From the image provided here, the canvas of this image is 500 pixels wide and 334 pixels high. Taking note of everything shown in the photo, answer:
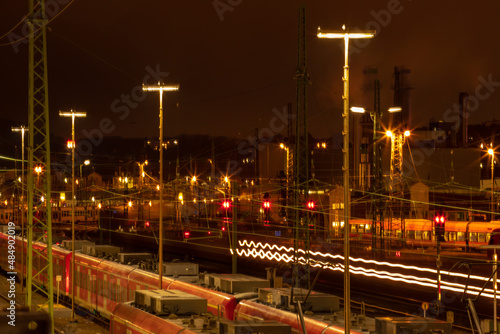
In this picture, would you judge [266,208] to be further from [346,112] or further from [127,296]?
[346,112]

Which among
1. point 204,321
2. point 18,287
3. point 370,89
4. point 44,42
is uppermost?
point 370,89

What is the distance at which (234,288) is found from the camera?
745 inches

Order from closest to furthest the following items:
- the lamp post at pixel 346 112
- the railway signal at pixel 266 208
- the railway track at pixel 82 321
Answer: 1. the lamp post at pixel 346 112
2. the railway track at pixel 82 321
3. the railway signal at pixel 266 208

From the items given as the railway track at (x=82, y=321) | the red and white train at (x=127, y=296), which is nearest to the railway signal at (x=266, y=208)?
the red and white train at (x=127, y=296)

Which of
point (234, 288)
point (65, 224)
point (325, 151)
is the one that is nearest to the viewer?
point (234, 288)

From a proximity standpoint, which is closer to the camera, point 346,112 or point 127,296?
point 346,112

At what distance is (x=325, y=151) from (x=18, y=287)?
168ft

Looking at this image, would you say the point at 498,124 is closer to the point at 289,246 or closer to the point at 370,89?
the point at 370,89

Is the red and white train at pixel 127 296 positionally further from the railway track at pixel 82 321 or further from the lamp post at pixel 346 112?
the lamp post at pixel 346 112

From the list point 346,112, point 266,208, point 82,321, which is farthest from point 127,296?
point 266,208

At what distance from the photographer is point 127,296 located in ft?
81.8

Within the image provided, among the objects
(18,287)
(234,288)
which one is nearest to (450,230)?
(18,287)

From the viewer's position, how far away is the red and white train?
1579 centimetres

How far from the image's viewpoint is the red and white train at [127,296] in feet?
51.8
